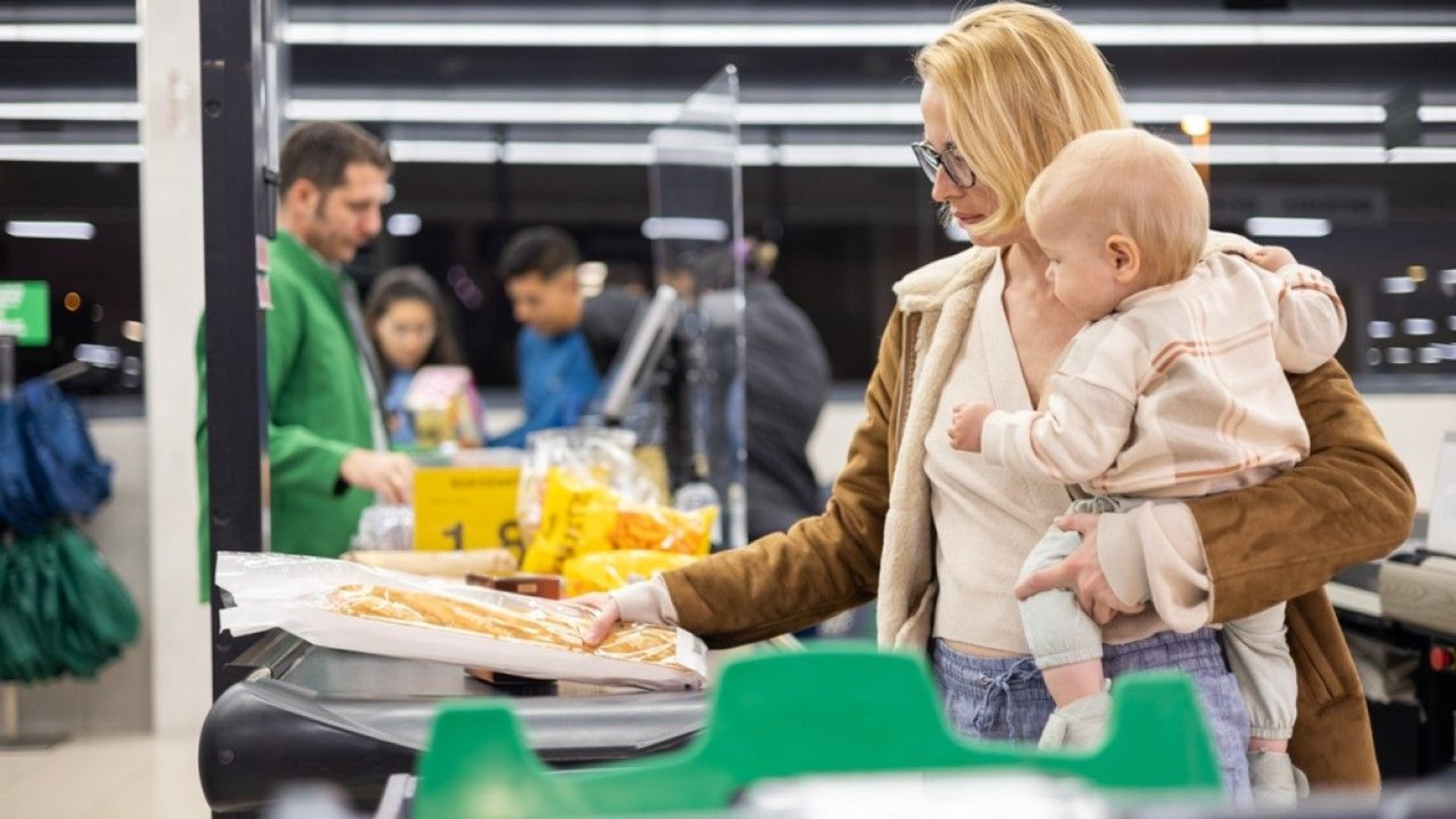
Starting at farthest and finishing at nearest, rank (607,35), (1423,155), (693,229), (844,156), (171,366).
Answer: (844,156)
(607,35)
(171,366)
(693,229)
(1423,155)

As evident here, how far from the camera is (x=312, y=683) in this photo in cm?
154

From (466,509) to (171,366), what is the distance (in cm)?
347

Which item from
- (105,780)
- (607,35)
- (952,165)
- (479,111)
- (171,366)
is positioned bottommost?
(105,780)

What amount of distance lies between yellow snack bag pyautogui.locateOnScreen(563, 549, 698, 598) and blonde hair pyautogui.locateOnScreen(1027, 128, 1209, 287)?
3.09 feet

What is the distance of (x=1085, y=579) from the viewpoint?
1.32 metres

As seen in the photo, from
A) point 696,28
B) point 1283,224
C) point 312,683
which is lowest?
point 312,683

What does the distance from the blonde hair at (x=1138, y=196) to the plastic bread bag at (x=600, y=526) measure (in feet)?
3.59

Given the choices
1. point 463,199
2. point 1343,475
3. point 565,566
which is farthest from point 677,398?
point 463,199

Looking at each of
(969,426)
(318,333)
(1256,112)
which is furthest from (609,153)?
(969,426)

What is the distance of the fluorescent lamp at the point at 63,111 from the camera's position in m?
6.57

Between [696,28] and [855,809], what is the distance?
7.56 metres

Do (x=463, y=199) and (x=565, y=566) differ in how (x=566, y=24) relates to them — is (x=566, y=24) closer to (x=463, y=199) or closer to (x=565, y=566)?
(x=463, y=199)

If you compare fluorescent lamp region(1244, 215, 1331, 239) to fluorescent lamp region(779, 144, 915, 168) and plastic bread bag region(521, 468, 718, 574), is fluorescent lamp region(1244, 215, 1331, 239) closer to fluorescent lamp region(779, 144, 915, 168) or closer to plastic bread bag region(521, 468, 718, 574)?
fluorescent lamp region(779, 144, 915, 168)

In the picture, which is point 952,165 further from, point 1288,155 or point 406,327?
point 406,327
